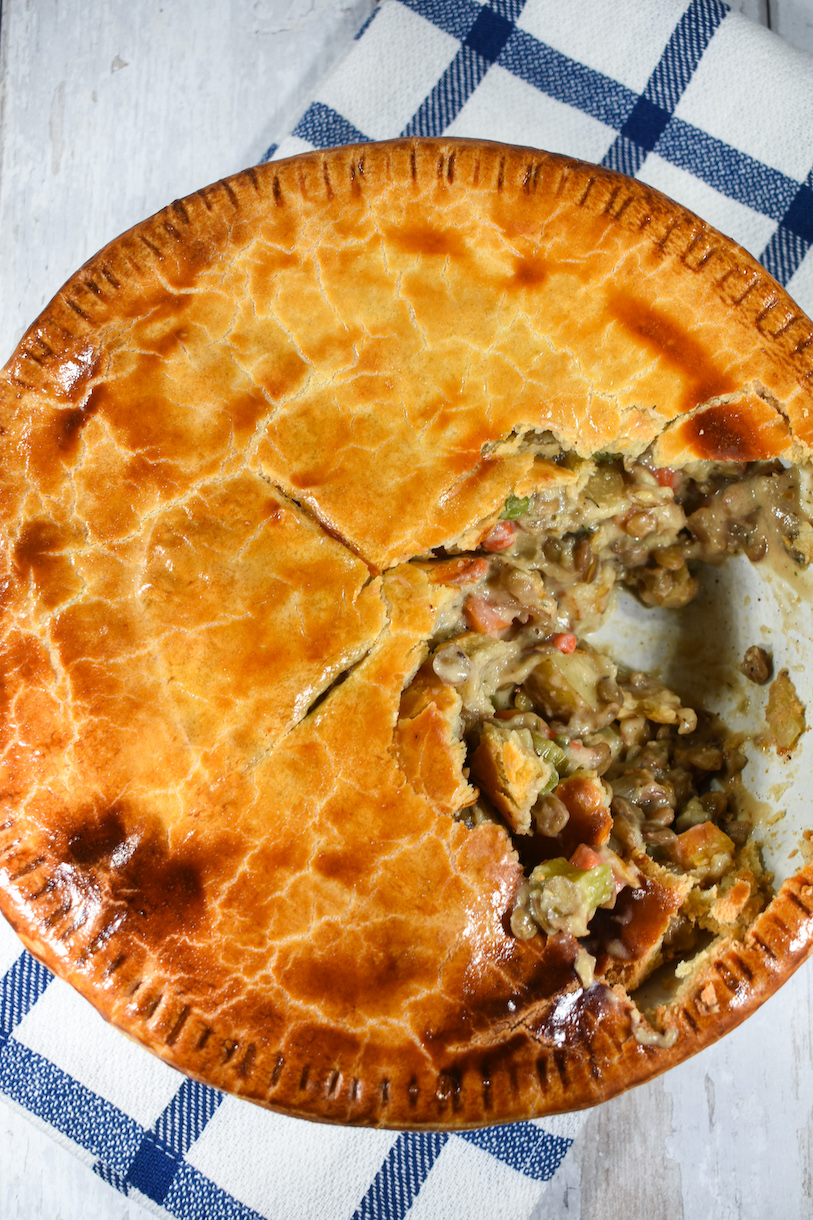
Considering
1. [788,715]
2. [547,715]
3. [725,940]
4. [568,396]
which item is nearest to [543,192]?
[568,396]

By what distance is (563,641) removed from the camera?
104 inches

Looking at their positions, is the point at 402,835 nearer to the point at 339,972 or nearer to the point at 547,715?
the point at 339,972

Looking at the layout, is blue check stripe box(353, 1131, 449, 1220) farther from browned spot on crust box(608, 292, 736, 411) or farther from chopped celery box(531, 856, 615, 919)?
browned spot on crust box(608, 292, 736, 411)

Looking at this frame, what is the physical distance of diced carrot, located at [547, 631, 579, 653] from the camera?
2627 millimetres

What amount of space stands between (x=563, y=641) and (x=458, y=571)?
55 centimetres

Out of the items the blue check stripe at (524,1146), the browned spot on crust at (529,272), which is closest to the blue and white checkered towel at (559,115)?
the blue check stripe at (524,1146)

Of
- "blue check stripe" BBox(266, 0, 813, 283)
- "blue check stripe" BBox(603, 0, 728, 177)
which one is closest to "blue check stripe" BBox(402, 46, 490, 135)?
"blue check stripe" BBox(266, 0, 813, 283)

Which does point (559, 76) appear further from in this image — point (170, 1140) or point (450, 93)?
point (170, 1140)

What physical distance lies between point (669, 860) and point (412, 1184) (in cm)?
136

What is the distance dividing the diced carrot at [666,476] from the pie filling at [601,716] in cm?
2

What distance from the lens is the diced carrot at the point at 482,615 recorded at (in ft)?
7.73

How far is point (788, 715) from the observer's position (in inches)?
106

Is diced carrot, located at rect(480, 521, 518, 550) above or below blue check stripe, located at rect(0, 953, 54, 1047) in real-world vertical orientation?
above

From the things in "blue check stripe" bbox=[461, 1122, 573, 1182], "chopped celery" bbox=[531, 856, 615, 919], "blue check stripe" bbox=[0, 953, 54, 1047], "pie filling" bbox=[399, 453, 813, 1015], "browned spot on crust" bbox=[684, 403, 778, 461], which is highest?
"browned spot on crust" bbox=[684, 403, 778, 461]
